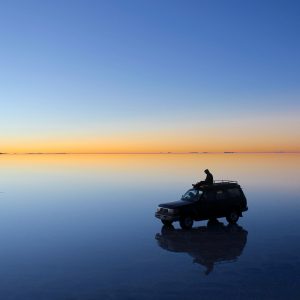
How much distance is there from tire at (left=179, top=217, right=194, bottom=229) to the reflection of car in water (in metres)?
0.25

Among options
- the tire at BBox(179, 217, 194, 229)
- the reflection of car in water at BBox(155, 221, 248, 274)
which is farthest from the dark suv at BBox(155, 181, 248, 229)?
the reflection of car in water at BBox(155, 221, 248, 274)

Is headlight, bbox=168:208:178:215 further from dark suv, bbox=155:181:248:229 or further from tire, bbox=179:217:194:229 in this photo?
tire, bbox=179:217:194:229

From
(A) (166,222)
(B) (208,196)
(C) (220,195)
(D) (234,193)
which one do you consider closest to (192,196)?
(B) (208,196)

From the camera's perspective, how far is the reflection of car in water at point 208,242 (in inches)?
583

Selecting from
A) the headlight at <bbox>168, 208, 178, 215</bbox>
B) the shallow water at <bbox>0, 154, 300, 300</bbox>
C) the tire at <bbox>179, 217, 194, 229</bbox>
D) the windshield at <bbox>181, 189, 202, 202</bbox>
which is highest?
the windshield at <bbox>181, 189, 202, 202</bbox>

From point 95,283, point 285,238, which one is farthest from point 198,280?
point 285,238

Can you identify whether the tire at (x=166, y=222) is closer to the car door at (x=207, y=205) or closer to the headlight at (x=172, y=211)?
the headlight at (x=172, y=211)

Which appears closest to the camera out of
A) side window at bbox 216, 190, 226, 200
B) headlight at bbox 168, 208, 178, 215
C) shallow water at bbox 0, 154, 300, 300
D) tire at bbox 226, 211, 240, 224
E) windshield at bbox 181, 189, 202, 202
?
shallow water at bbox 0, 154, 300, 300

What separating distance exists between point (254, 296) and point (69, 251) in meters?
7.82

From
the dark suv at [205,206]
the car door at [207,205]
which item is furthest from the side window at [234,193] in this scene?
the car door at [207,205]

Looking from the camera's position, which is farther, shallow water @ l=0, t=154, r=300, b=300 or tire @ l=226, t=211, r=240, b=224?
tire @ l=226, t=211, r=240, b=224

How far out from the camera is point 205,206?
70.3 ft

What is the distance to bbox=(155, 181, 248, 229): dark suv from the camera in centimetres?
2067

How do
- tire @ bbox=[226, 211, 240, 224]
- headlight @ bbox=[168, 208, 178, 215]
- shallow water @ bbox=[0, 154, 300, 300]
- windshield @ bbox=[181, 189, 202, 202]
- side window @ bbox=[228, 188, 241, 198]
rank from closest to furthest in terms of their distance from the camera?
shallow water @ bbox=[0, 154, 300, 300], headlight @ bbox=[168, 208, 178, 215], windshield @ bbox=[181, 189, 202, 202], tire @ bbox=[226, 211, 240, 224], side window @ bbox=[228, 188, 241, 198]
